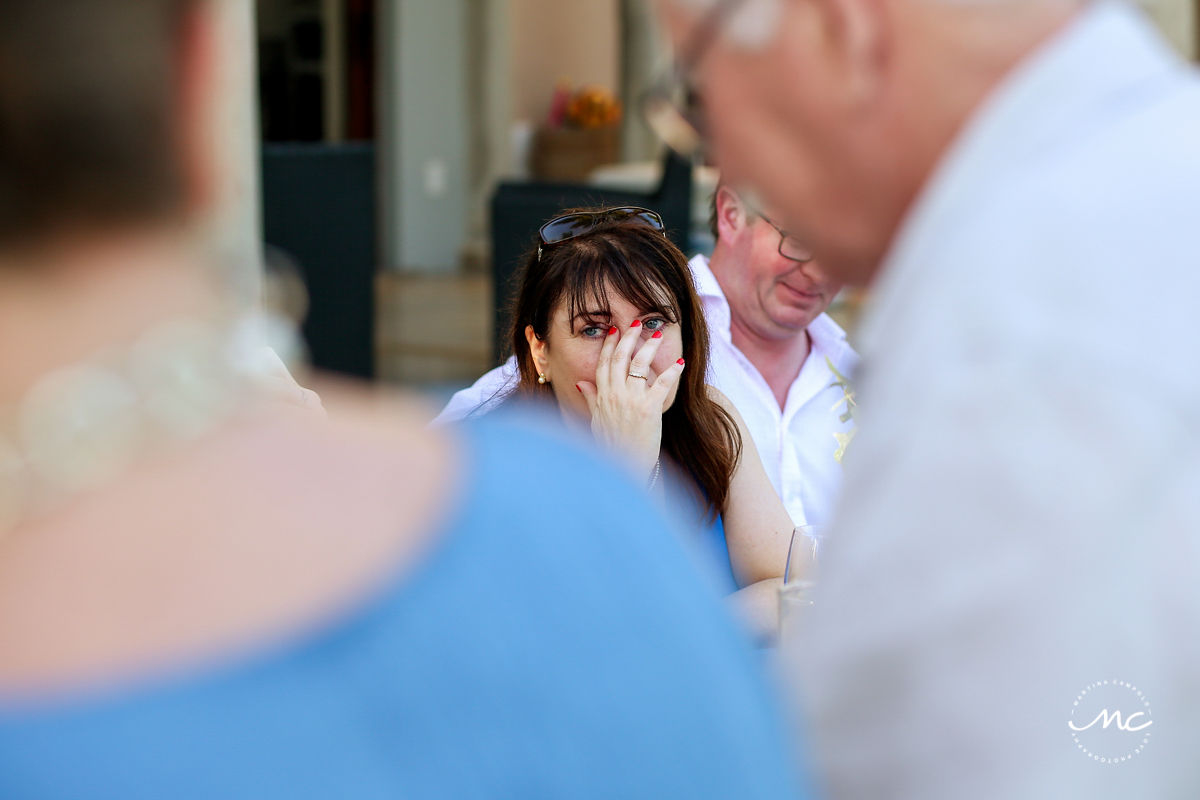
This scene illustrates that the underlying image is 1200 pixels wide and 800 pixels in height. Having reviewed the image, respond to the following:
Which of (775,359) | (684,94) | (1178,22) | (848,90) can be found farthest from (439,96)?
(848,90)

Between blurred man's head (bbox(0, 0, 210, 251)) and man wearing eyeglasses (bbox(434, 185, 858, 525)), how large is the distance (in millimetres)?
2278

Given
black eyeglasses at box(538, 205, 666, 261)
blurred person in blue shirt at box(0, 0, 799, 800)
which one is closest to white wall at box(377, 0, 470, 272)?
black eyeglasses at box(538, 205, 666, 261)

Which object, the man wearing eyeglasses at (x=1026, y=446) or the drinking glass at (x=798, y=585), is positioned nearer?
the man wearing eyeglasses at (x=1026, y=446)

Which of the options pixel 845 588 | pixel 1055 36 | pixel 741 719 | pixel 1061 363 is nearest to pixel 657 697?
pixel 741 719

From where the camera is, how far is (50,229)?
0.61 metres

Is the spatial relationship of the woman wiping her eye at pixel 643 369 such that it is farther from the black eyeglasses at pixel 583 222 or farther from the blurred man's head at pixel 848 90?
the blurred man's head at pixel 848 90

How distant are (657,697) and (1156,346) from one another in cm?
38

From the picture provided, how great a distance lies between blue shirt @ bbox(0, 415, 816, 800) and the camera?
567 mm

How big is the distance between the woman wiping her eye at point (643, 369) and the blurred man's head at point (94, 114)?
1.99 m

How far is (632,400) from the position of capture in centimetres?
261

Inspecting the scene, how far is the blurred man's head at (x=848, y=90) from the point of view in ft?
2.96

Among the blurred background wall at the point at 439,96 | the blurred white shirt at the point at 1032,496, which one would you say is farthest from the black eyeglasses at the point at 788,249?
the blurred background wall at the point at 439,96

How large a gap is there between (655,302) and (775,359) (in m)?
0.66

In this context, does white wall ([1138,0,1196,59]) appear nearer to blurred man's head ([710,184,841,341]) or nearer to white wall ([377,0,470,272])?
white wall ([377,0,470,272])
